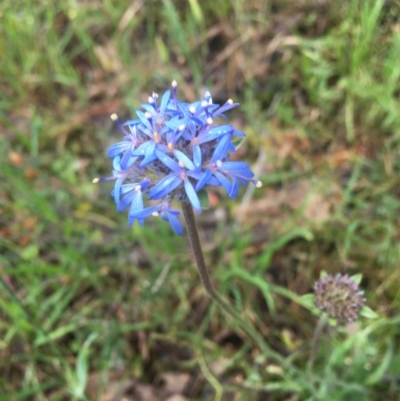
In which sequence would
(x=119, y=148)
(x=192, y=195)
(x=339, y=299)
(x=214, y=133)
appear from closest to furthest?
(x=192, y=195), (x=214, y=133), (x=119, y=148), (x=339, y=299)

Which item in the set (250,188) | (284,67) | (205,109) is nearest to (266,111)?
(284,67)

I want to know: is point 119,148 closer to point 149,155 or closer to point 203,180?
point 149,155

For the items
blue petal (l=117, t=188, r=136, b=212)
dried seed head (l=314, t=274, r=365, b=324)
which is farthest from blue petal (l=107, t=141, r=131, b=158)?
dried seed head (l=314, t=274, r=365, b=324)

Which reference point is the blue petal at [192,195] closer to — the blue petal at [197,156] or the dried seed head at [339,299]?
the blue petal at [197,156]

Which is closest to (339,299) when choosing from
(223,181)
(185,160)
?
(223,181)

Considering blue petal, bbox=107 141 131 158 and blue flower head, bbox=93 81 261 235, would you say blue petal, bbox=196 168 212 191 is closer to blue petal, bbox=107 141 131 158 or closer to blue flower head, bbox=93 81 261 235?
blue flower head, bbox=93 81 261 235

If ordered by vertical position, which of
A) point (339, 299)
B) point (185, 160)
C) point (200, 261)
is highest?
point (185, 160)

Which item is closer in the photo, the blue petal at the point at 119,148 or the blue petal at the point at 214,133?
the blue petal at the point at 214,133

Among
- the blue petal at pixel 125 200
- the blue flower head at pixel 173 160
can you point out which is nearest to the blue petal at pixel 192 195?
the blue flower head at pixel 173 160

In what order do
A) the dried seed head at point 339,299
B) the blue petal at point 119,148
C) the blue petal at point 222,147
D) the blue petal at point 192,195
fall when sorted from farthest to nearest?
the dried seed head at point 339,299
the blue petal at point 119,148
the blue petal at point 222,147
the blue petal at point 192,195

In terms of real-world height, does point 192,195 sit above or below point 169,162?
below
